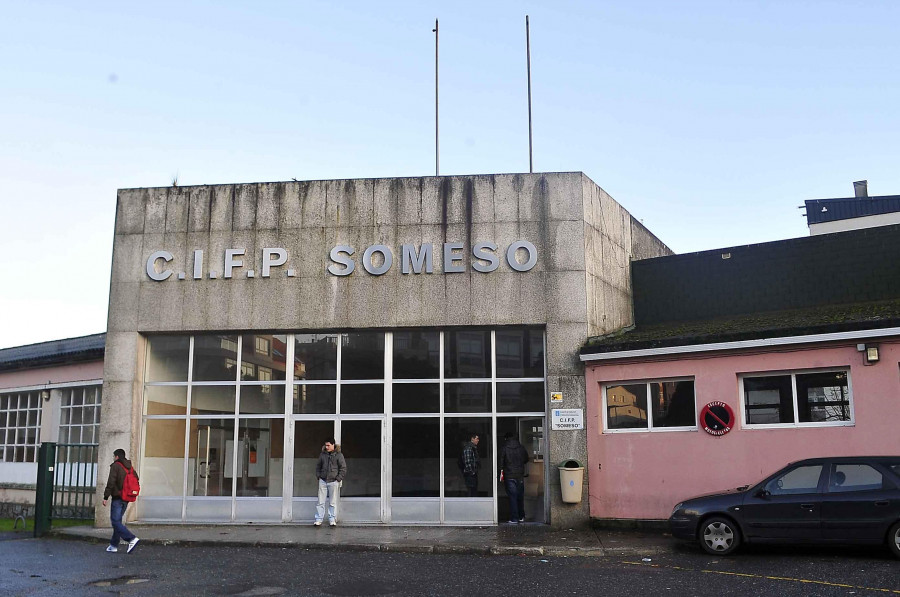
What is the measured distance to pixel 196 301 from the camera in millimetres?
18234

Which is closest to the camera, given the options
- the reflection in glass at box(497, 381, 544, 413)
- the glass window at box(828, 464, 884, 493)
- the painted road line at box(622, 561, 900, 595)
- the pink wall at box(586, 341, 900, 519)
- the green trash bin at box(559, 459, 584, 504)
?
the painted road line at box(622, 561, 900, 595)

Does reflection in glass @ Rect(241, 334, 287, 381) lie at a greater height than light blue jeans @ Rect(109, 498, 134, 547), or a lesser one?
greater

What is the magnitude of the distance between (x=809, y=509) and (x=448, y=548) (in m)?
5.35

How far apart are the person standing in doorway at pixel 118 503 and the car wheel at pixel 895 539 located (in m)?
11.2

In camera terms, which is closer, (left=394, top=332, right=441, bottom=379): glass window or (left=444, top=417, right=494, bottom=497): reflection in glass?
(left=444, top=417, right=494, bottom=497): reflection in glass

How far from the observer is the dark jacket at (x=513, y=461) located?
1678 cm

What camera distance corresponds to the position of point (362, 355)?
58.4 ft

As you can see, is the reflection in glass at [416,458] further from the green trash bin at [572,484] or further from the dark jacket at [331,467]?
the green trash bin at [572,484]

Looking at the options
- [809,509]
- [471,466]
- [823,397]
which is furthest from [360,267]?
[809,509]

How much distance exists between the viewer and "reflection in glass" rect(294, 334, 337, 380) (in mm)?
17875

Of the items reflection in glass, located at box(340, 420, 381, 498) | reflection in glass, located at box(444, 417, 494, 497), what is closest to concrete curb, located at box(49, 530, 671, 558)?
reflection in glass, located at box(340, 420, 381, 498)

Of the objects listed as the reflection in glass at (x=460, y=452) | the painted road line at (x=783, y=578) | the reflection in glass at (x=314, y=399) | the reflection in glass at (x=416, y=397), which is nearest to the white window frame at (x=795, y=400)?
the painted road line at (x=783, y=578)

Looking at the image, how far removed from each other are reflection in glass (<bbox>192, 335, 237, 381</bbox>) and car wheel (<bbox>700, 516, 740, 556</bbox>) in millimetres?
9999

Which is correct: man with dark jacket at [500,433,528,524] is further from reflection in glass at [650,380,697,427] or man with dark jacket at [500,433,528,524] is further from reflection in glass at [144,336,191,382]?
reflection in glass at [144,336,191,382]
